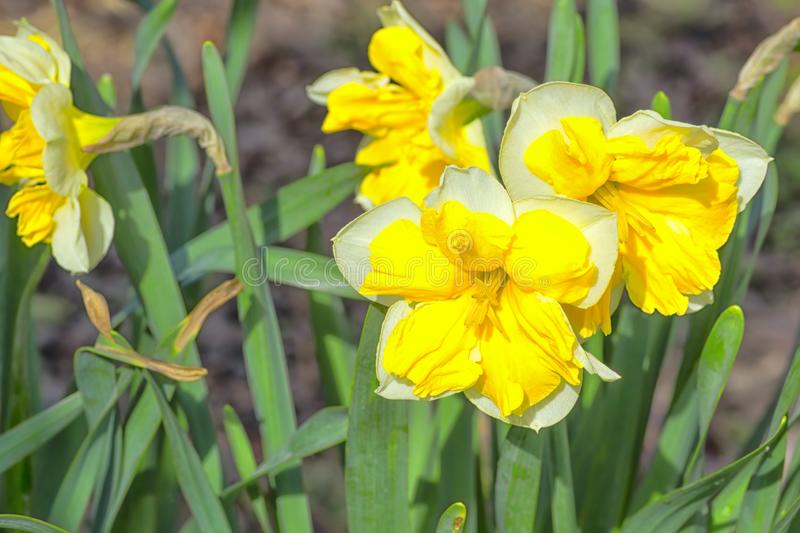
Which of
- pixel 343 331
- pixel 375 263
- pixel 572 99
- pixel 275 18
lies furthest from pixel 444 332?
pixel 275 18

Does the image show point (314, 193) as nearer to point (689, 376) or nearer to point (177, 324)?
point (177, 324)

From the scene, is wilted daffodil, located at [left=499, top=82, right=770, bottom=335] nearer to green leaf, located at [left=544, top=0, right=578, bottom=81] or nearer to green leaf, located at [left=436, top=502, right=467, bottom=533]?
green leaf, located at [left=436, top=502, right=467, bottom=533]

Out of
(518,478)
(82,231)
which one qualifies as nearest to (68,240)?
(82,231)

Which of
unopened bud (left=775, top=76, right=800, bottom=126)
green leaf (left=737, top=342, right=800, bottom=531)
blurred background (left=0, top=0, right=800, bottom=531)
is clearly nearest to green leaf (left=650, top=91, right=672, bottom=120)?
unopened bud (left=775, top=76, right=800, bottom=126)

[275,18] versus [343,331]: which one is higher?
[343,331]

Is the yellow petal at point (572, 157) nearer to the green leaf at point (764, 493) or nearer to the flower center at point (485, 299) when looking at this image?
the flower center at point (485, 299)

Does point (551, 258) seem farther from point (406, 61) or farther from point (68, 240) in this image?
point (68, 240)
